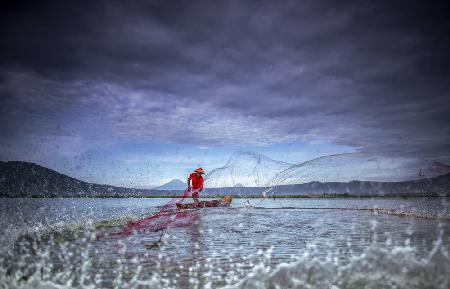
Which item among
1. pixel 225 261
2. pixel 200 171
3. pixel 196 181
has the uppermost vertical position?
pixel 200 171

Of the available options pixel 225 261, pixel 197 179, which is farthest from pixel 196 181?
pixel 225 261

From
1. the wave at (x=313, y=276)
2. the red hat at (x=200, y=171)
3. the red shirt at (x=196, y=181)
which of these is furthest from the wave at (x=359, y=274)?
the red shirt at (x=196, y=181)

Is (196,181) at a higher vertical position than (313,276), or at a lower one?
higher

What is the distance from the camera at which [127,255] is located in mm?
9953

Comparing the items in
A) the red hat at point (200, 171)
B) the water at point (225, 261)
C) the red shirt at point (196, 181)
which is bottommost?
the water at point (225, 261)

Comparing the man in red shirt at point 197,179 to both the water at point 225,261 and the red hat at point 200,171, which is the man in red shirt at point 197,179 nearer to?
the red hat at point 200,171

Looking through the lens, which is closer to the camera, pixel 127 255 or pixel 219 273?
pixel 219 273

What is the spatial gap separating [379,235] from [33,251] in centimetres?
1355

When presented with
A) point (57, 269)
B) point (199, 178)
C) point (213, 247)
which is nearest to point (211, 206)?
point (199, 178)

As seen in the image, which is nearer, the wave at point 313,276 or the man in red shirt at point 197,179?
the wave at point 313,276

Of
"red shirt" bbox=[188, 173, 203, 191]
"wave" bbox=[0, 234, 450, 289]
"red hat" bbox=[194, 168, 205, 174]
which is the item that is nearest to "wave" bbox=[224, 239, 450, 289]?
"wave" bbox=[0, 234, 450, 289]

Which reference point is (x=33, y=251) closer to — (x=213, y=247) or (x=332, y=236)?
(x=213, y=247)

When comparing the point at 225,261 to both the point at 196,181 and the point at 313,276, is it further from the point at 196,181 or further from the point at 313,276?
the point at 196,181

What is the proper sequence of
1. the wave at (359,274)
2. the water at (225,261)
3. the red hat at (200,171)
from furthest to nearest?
1. the red hat at (200,171)
2. the water at (225,261)
3. the wave at (359,274)
